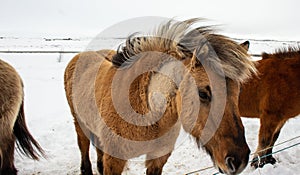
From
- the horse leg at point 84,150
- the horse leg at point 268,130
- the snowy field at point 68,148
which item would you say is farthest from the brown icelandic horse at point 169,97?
the horse leg at point 268,130

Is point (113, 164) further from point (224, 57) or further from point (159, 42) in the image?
point (224, 57)

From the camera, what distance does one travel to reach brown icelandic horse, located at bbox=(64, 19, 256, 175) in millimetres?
2086

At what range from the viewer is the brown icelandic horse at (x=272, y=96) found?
14.8 feet

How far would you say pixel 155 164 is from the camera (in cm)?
305

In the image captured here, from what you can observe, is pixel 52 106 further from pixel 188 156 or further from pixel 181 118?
pixel 181 118

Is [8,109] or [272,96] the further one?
[272,96]

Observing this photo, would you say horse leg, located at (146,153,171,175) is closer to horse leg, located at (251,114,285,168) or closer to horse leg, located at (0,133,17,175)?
horse leg, located at (0,133,17,175)

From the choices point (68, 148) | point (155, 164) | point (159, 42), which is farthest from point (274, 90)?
point (68, 148)

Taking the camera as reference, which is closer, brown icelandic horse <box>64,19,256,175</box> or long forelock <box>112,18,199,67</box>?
brown icelandic horse <box>64,19,256,175</box>

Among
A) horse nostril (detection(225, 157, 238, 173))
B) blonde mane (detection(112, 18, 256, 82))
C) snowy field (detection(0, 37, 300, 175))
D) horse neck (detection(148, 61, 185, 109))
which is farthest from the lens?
snowy field (detection(0, 37, 300, 175))

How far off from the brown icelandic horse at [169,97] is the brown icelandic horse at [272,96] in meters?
2.37

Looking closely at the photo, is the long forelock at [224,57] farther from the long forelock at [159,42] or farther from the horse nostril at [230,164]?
the horse nostril at [230,164]

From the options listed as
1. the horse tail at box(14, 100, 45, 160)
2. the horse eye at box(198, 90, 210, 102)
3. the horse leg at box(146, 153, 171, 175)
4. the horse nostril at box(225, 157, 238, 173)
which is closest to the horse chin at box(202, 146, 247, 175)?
the horse nostril at box(225, 157, 238, 173)

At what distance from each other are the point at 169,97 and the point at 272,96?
9.68 feet
